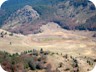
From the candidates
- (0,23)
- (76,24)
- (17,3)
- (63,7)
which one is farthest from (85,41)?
(17,3)

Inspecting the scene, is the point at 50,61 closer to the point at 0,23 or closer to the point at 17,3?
the point at 0,23

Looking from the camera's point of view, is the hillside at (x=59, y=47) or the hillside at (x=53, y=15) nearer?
the hillside at (x=59, y=47)

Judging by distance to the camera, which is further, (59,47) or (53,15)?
(53,15)

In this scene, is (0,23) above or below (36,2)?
below

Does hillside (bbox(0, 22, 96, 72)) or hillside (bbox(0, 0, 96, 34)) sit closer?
hillside (bbox(0, 22, 96, 72))

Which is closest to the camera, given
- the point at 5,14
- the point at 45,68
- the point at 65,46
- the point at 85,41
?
the point at 45,68

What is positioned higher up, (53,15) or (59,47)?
(53,15)

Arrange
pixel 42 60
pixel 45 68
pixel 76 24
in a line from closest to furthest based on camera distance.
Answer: pixel 45 68
pixel 42 60
pixel 76 24

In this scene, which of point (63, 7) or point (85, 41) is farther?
point (63, 7)
